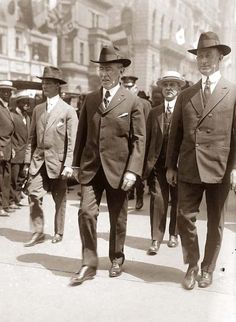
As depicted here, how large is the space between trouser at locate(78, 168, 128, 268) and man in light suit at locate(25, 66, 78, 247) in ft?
4.29

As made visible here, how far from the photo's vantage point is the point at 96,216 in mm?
4812

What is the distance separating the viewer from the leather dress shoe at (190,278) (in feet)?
14.9

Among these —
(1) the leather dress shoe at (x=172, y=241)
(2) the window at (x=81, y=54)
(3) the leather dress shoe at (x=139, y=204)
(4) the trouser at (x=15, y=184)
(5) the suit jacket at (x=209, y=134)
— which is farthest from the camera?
(2) the window at (x=81, y=54)

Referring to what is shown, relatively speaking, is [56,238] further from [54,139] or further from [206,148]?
[206,148]

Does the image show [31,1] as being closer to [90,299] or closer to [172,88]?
[172,88]

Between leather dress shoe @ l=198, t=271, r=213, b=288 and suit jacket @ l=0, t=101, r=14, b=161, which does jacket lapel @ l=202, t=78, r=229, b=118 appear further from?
suit jacket @ l=0, t=101, r=14, b=161

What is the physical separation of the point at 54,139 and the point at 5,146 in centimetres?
Answer: 218

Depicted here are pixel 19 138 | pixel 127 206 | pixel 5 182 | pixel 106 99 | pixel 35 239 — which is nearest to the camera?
pixel 106 99

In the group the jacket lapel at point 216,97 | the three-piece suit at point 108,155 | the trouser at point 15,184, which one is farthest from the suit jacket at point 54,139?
the trouser at point 15,184

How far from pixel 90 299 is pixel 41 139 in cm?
255

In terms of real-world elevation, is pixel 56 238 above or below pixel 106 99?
below

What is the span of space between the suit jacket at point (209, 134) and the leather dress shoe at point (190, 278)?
75 centimetres

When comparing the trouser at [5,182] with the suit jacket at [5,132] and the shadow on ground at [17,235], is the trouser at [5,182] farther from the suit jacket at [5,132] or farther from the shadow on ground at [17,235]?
the shadow on ground at [17,235]

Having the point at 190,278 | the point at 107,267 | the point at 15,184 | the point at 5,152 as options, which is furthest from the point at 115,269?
the point at 15,184
